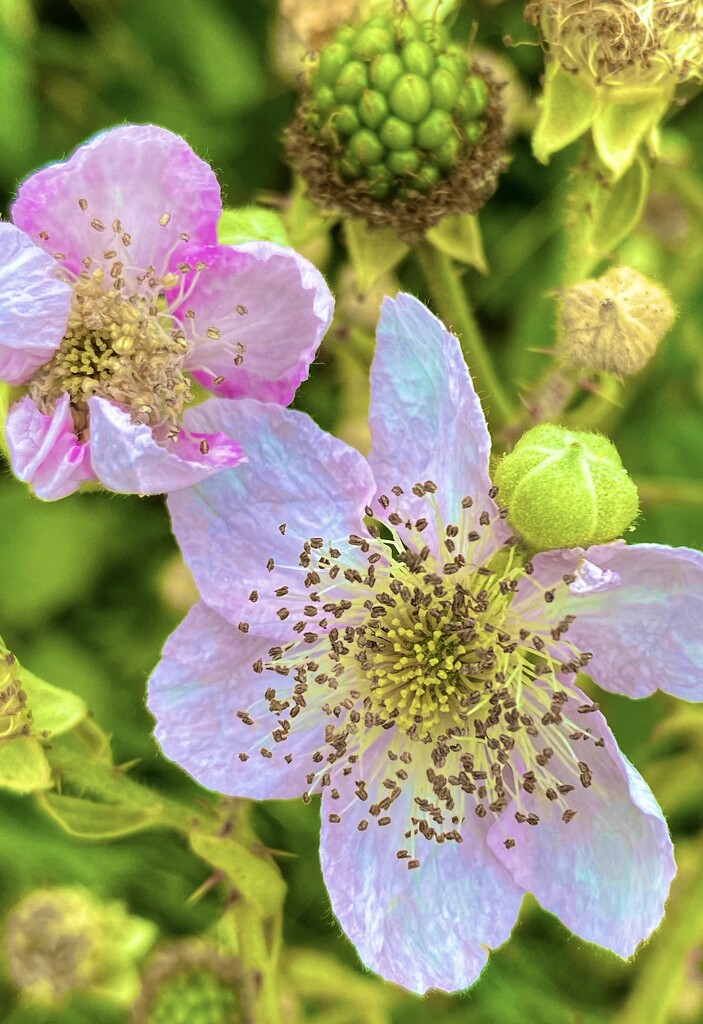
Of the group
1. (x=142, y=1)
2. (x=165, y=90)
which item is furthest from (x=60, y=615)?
(x=142, y=1)

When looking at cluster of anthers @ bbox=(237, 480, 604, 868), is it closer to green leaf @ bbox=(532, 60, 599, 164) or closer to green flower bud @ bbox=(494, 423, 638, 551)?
green flower bud @ bbox=(494, 423, 638, 551)

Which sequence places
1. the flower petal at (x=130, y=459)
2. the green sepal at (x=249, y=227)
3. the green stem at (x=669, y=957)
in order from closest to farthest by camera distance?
the flower petal at (x=130, y=459), the green sepal at (x=249, y=227), the green stem at (x=669, y=957)

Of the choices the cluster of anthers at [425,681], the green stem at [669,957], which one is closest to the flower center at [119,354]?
the cluster of anthers at [425,681]

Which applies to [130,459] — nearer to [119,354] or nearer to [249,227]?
[119,354]

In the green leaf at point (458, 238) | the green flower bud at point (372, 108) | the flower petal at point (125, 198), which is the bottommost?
the green leaf at point (458, 238)

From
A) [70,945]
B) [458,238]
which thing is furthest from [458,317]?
[70,945]

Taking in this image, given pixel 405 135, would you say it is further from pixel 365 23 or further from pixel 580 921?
pixel 580 921

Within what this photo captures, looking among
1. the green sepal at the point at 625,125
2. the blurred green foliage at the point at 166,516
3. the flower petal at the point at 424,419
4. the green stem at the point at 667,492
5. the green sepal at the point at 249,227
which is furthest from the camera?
the blurred green foliage at the point at 166,516

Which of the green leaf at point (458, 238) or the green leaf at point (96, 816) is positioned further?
the green leaf at point (458, 238)

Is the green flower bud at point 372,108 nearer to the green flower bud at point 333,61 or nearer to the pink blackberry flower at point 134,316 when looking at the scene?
the green flower bud at point 333,61
